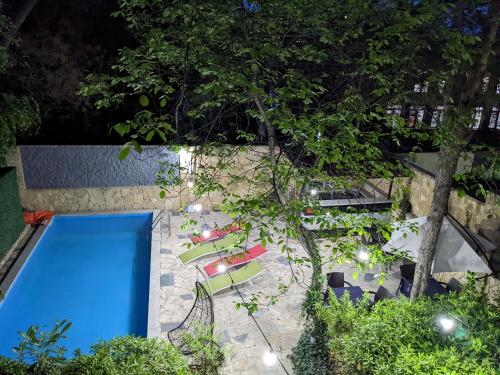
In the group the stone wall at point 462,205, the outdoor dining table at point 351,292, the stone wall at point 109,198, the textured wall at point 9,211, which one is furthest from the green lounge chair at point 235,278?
the textured wall at point 9,211

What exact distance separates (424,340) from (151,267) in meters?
7.11

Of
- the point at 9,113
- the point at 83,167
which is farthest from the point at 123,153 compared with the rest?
the point at 83,167

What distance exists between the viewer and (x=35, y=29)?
1255cm

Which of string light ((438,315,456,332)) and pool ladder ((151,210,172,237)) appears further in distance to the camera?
pool ladder ((151,210,172,237))

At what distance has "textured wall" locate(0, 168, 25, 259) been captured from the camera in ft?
32.2

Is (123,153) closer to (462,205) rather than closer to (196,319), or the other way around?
(196,319)

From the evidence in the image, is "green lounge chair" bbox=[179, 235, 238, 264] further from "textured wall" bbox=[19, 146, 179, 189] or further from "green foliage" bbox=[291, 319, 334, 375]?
"green foliage" bbox=[291, 319, 334, 375]

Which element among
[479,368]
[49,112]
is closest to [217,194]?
[49,112]

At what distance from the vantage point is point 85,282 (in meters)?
9.78

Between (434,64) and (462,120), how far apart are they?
2685 mm

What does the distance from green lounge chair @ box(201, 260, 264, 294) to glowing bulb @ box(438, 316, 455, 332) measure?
498 centimetres

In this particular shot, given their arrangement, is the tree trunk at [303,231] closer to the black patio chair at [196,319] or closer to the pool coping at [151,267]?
the black patio chair at [196,319]

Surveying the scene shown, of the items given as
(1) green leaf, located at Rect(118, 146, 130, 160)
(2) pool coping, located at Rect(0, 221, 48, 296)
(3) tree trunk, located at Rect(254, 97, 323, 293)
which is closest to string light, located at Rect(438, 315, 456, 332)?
(3) tree trunk, located at Rect(254, 97, 323, 293)

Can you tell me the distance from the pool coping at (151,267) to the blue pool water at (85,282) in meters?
0.15
